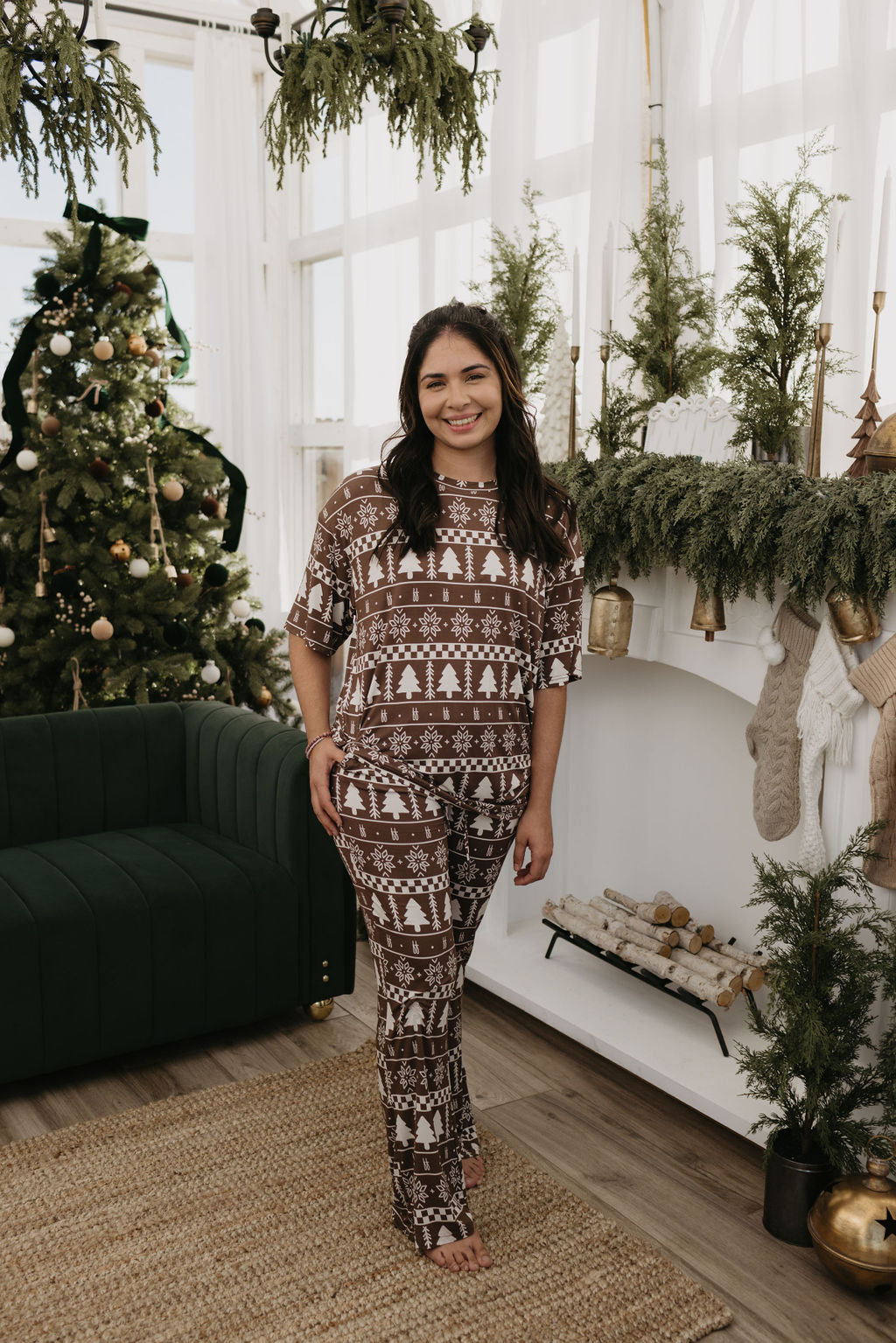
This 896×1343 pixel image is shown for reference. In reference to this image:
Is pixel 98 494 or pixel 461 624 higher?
pixel 98 494

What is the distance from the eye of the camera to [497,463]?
1.93 m

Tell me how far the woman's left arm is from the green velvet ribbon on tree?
80.8 inches

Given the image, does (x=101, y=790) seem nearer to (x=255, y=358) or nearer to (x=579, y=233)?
(x=579, y=233)

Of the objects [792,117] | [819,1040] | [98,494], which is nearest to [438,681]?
[819,1040]

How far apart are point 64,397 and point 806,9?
2.34 metres

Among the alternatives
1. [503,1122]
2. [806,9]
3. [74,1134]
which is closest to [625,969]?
[503,1122]

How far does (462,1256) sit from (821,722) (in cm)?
116

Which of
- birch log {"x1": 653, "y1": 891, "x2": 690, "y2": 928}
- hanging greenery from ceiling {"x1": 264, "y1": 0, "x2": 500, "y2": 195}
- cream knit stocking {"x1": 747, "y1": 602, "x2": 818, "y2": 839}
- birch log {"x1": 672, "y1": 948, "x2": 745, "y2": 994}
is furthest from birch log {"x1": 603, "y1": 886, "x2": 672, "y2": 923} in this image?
hanging greenery from ceiling {"x1": 264, "y1": 0, "x2": 500, "y2": 195}

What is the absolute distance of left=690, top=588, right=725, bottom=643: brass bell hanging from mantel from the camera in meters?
2.38

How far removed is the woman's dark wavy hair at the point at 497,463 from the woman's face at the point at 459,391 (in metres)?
0.02

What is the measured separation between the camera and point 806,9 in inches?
106

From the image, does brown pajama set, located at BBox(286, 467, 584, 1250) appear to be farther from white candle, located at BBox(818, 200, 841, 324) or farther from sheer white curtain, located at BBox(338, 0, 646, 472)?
sheer white curtain, located at BBox(338, 0, 646, 472)

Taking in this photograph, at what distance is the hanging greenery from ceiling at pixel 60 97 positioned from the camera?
1.48 meters

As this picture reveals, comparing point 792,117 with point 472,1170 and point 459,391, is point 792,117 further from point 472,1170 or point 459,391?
point 472,1170
